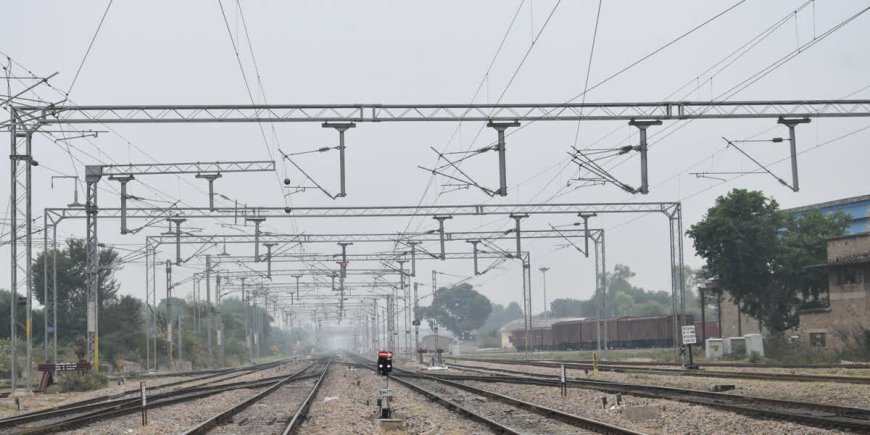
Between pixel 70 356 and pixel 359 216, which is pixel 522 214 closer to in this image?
pixel 359 216

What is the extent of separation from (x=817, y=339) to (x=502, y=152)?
1126 inches

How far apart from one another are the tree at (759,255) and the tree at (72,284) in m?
46.4

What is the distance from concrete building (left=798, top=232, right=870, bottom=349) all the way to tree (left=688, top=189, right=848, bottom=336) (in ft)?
14.5

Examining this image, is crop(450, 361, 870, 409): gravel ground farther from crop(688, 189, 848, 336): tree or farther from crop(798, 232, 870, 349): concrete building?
crop(688, 189, 848, 336): tree

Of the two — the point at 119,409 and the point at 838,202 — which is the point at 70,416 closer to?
→ the point at 119,409

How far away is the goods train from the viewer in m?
81.7

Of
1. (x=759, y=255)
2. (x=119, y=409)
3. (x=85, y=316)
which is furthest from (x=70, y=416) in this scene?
(x=85, y=316)

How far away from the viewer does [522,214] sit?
53.2 m

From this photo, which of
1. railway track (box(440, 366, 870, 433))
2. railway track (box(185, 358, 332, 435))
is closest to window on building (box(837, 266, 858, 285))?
railway track (box(440, 366, 870, 433))

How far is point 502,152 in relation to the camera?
101 feet

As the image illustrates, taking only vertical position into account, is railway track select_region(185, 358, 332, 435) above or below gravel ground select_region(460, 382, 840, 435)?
below

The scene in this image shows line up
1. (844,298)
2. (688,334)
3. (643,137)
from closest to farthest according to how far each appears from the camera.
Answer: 1. (643,137)
2. (688,334)
3. (844,298)

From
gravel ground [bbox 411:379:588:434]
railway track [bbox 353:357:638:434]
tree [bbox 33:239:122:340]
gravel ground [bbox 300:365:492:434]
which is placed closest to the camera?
railway track [bbox 353:357:638:434]

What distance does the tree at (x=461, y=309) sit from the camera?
190375mm
